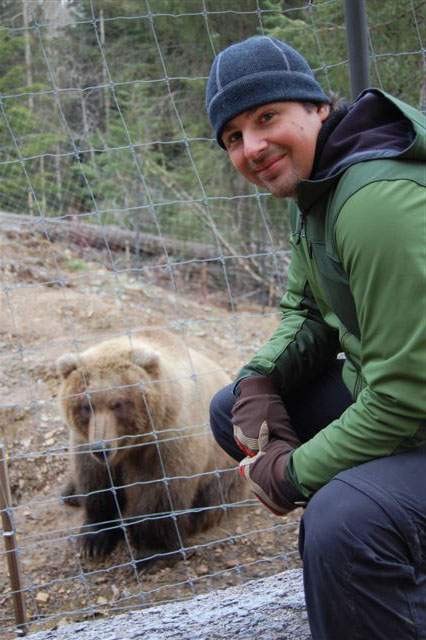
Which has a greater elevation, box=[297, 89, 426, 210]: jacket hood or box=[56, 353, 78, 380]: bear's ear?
box=[297, 89, 426, 210]: jacket hood

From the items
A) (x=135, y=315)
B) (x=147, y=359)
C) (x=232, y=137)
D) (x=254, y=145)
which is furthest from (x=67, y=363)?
(x=135, y=315)

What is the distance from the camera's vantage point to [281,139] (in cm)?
207

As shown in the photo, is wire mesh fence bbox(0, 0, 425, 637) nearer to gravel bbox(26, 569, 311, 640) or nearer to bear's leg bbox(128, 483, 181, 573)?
bear's leg bbox(128, 483, 181, 573)

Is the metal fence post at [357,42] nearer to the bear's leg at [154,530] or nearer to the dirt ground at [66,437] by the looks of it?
the dirt ground at [66,437]

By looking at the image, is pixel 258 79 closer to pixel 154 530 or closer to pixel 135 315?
pixel 154 530

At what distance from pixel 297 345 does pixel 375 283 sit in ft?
2.81

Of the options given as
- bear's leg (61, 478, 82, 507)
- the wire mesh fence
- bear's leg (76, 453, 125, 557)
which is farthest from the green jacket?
bear's leg (61, 478, 82, 507)

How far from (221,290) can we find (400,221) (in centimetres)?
878

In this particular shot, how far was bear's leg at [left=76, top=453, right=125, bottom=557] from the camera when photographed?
4.26 m

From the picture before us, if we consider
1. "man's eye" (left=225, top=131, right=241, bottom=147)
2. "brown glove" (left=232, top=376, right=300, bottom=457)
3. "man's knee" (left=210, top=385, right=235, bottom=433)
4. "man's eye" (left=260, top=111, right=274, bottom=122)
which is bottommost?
"man's knee" (left=210, top=385, right=235, bottom=433)

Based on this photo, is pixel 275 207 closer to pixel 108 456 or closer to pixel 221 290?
pixel 221 290

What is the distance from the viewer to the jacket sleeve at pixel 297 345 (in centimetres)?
252

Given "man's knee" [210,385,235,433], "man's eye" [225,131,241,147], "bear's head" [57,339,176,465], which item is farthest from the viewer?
"bear's head" [57,339,176,465]

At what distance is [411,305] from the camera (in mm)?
1677
